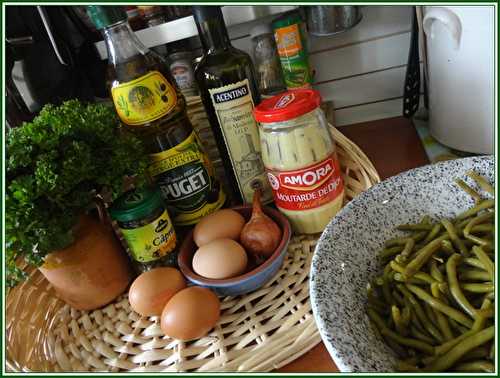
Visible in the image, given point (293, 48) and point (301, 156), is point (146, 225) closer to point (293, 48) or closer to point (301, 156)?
point (301, 156)

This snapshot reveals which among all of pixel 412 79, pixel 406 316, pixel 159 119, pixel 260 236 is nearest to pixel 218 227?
pixel 260 236

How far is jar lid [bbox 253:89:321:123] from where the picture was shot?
1.65 feet

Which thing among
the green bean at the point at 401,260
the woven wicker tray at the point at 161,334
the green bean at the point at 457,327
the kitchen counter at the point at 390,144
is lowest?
the kitchen counter at the point at 390,144

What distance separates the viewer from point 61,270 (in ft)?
1.72

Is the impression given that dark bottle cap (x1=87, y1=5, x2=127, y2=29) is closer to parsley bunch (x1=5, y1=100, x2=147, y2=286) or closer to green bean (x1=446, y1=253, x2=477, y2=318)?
parsley bunch (x1=5, y1=100, x2=147, y2=286)

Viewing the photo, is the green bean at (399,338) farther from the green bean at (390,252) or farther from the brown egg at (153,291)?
the brown egg at (153,291)

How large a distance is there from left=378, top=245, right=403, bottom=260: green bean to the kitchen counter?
0.98ft

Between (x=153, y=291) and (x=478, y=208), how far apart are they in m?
0.39

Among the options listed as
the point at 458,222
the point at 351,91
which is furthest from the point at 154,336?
the point at 351,91

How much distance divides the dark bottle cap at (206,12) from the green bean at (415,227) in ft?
1.20

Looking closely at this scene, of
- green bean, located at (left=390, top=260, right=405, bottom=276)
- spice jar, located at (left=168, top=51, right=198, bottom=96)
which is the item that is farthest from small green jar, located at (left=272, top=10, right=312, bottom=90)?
green bean, located at (left=390, top=260, right=405, bottom=276)

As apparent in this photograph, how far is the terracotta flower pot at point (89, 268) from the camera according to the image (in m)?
0.52

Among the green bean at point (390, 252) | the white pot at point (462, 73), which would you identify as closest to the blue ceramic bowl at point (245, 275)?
the green bean at point (390, 252)

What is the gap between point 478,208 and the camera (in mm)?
441
